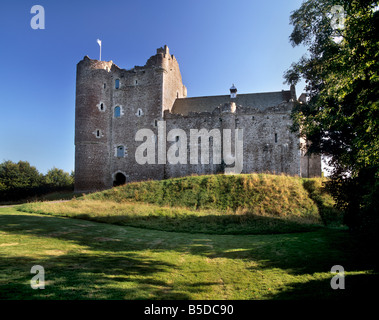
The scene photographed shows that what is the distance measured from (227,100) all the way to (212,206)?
61.1ft

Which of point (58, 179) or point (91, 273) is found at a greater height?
point (58, 179)

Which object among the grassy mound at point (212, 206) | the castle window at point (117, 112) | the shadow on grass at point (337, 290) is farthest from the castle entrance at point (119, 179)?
the shadow on grass at point (337, 290)

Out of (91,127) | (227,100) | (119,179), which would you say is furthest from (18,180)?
(227,100)

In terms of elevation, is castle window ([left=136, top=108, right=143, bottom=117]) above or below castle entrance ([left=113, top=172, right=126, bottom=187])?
above

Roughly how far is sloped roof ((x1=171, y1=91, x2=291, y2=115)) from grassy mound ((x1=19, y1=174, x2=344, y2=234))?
40.6 ft

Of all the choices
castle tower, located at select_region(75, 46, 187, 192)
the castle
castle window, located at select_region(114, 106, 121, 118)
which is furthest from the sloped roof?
castle window, located at select_region(114, 106, 121, 118)

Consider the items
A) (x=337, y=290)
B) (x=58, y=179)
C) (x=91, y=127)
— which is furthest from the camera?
(x=58, y=179)

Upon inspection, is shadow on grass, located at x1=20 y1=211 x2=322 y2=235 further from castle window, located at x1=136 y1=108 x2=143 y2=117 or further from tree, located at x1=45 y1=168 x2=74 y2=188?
tree, located at x1=45 y1=168 x2=74 y2=188

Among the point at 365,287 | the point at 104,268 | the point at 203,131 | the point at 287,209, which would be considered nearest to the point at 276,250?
the point at 365,287

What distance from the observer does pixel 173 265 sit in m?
6.70

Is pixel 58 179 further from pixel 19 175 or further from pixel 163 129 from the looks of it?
pixel 163 129

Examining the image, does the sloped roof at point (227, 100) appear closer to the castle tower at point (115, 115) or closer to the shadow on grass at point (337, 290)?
the castle tower at point (115, 115)

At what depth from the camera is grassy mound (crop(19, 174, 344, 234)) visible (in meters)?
12.8

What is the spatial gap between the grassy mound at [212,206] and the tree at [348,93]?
3762 mm
